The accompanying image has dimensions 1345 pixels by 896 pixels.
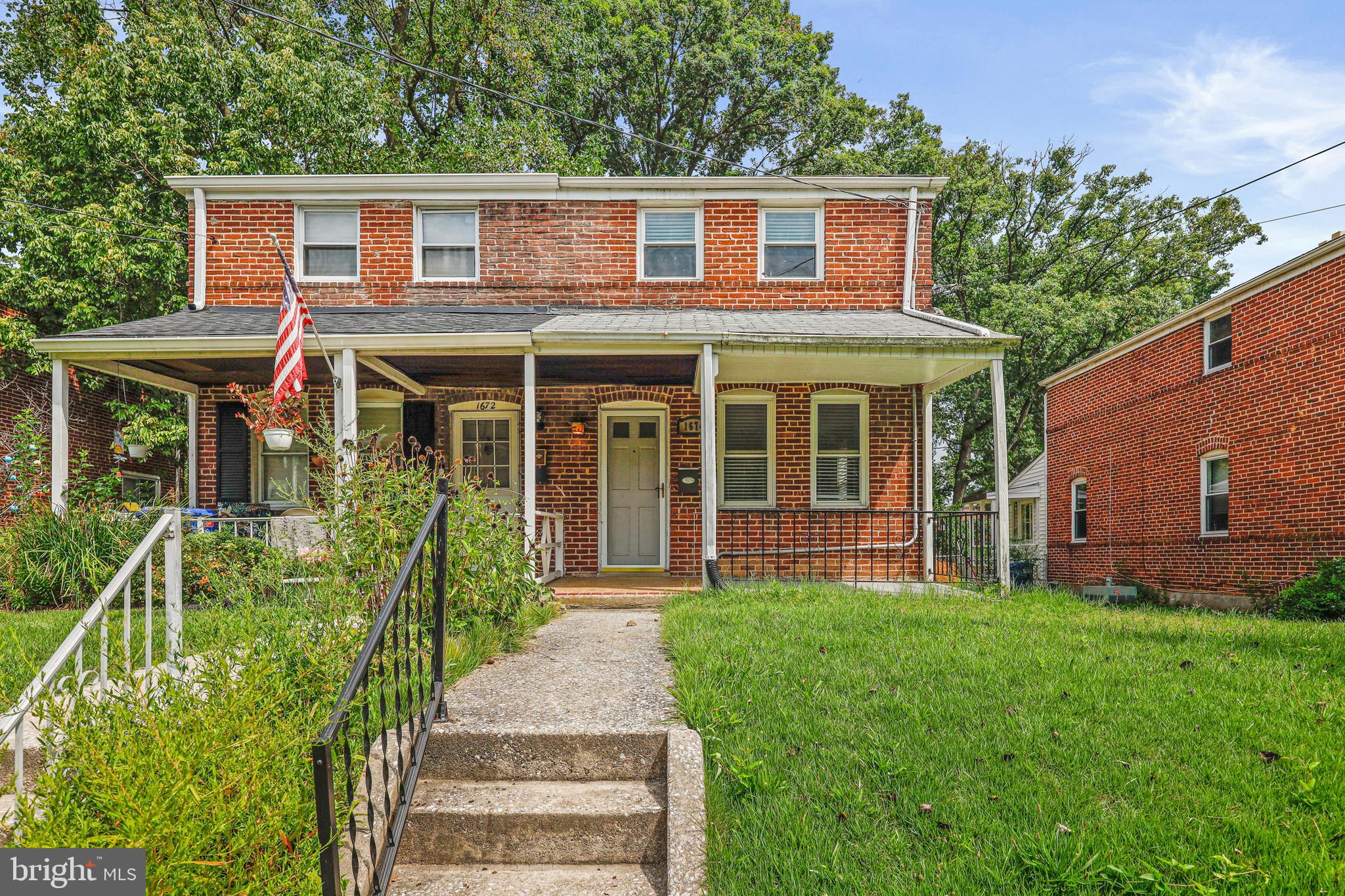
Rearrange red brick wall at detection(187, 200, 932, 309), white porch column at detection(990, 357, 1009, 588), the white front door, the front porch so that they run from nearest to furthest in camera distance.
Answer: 1. white porch column at detection(990, 357, 1009, 588)
2. the front porch
3. the white front door
4. red brick wall at detection(187, 200, 932, 309)

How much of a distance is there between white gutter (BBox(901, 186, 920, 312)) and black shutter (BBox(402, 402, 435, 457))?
21.8 ft

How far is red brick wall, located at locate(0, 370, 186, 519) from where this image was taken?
541 inches

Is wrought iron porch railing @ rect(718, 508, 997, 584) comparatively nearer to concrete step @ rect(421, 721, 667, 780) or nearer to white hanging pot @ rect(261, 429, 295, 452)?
white hanging pot @ rect(261, 429, 295, 452)

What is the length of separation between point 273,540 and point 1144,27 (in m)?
13.2

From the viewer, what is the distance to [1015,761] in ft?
11.1

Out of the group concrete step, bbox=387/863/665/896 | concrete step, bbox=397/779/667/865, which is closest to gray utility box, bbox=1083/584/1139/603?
concrete step, bbox=397/779/667/865

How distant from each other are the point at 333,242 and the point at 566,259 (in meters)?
3.33

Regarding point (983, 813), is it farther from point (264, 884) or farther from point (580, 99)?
point (580, 99)

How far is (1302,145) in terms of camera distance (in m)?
9.44

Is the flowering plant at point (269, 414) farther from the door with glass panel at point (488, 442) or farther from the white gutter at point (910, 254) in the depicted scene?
the white gutter at point (910, 254)

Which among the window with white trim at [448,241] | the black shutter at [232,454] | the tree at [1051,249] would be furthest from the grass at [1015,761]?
the tree at [1051,249]

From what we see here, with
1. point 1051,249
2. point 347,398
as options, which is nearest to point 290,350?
point 347,398

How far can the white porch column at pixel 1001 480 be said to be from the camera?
824cm

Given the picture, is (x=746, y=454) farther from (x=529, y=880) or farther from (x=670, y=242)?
(x=529, y=880)
